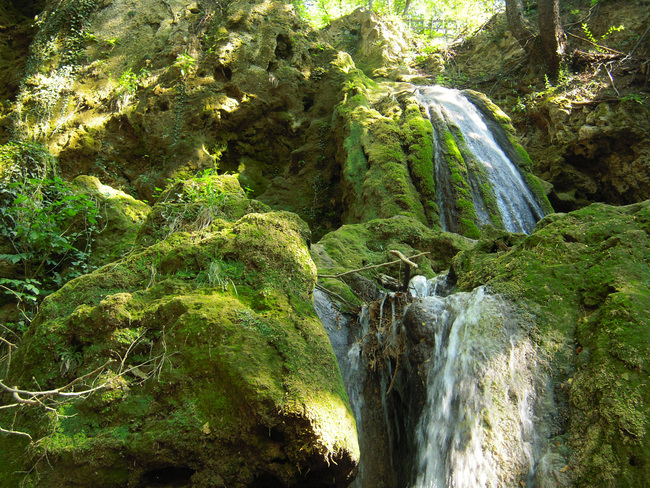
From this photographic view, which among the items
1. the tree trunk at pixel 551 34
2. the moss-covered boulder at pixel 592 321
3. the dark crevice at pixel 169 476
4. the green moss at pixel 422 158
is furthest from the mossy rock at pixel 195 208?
the tree trunk at pixel 551 34

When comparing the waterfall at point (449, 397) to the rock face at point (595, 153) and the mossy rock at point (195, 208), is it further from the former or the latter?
the rock face at point (595, 153)

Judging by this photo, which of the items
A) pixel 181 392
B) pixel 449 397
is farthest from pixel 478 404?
pixel 181 392

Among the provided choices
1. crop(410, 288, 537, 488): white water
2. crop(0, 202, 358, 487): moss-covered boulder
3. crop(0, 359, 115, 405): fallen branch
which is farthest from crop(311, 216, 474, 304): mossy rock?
crop(0, 359, 115, 405): fallen branch

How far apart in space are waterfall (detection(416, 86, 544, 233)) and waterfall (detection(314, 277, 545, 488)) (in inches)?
209

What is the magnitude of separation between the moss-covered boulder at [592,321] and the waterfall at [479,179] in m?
4.46

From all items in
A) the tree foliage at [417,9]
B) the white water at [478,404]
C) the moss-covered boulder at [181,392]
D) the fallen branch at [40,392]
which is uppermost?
the tree foliage at [417,9]

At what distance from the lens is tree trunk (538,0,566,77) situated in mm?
12703

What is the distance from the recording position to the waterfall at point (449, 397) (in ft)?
9.89

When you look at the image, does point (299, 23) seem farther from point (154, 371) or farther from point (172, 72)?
point (154, 371)

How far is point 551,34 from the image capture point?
12953 mm

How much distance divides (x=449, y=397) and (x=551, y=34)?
44.7 ft

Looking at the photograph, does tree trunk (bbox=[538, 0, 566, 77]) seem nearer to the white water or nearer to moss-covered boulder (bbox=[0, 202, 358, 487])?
the white water

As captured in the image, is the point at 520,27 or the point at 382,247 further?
the point at 520,27

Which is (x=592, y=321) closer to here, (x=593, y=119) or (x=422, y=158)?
(x=422, y=158)
